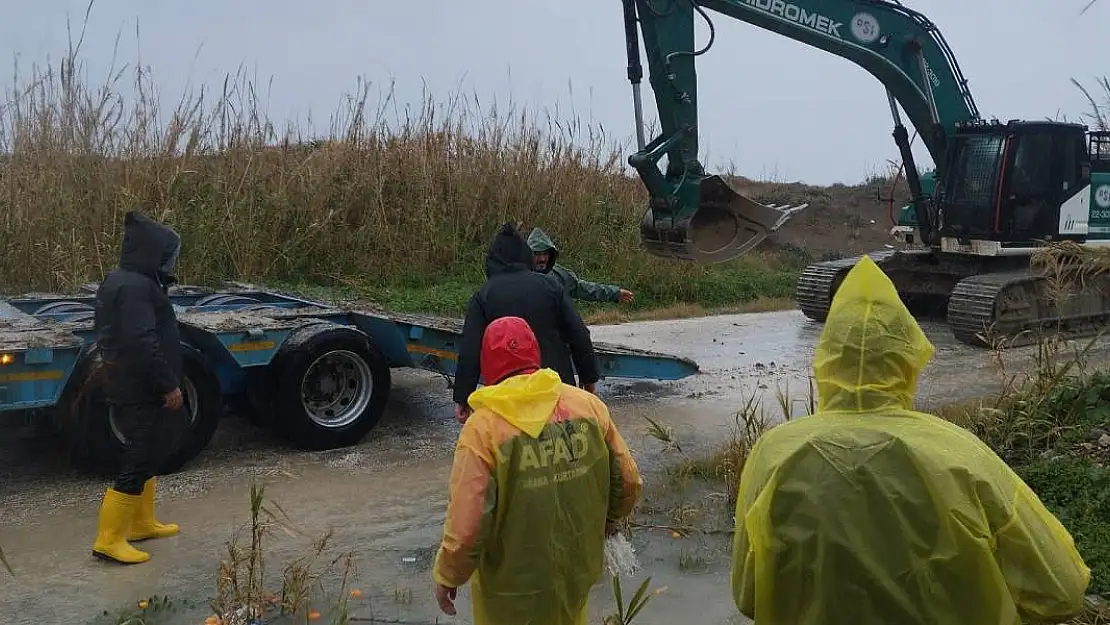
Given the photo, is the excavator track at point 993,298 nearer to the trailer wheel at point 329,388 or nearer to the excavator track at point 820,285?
the excavator track at point 820,285

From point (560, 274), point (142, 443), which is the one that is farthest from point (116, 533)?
point (560, 274)

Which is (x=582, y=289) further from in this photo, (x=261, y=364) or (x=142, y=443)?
(x=142, y=443)

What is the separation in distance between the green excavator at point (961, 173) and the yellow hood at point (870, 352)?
765 cm

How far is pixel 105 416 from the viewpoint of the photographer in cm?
619

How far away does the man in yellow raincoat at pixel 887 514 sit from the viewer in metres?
2.24

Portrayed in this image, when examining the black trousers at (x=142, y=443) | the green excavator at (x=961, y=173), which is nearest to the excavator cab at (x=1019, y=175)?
the green excavator at (x=961, y=173)

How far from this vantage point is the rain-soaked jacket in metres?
6.29

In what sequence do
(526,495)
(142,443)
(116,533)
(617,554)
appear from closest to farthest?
(526,495)
(617,554)
(116,533)
(142,443)

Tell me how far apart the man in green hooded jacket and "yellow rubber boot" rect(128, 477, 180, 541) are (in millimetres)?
2312

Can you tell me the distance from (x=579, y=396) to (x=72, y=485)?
4166 millimetres

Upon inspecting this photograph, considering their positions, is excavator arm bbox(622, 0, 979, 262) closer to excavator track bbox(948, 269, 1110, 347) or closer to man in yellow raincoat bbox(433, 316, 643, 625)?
excavator track bbox(948, 269, 1110, 347)

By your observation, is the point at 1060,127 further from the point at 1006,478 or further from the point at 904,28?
the point at 1006,478

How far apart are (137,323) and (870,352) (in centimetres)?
392

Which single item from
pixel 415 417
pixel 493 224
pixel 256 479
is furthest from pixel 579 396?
pixel 493 224
